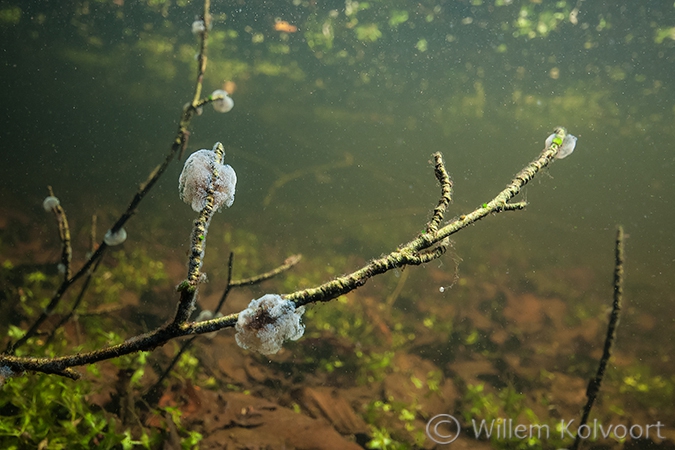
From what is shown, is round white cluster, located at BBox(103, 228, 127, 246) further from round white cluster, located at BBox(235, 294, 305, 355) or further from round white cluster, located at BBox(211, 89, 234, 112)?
round white cluster, located at BBox(235, 294, 305, 355)

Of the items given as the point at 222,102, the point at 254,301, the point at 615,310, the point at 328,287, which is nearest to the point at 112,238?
the point at 222,102

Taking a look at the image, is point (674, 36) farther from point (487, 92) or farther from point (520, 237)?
point (520, 237)

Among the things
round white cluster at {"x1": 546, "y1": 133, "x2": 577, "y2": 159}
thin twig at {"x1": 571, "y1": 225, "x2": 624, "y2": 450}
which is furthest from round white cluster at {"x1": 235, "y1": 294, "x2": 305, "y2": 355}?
thin twig at {"x1": 571, "y1": 225, "x2": 624, "y2": 450}

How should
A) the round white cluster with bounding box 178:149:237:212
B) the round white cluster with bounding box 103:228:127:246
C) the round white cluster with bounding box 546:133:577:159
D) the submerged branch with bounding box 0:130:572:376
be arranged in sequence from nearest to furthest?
the submerged branch with bounding box 0:130:572:376, the round white cluster with bounding box 178:149:237:212, the round white cluster with bounding box 546:133:577:159, the round white cluster with bounding box 103:228:127:246

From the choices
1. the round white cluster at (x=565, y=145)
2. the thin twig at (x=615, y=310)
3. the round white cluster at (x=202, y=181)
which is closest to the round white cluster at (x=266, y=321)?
the round white cluster at (x=202, y=181)

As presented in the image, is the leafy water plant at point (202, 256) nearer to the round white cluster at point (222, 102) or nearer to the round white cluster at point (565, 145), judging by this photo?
the round white cluster at point (565, 145)

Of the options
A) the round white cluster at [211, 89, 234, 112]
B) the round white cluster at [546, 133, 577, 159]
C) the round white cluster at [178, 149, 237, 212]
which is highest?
the round white cluster at [211, 89, 234, 112]

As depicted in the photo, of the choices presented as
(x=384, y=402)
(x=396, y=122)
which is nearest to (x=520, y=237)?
(x=396, y=122)

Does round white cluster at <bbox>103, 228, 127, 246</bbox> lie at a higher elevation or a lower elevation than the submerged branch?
higher
